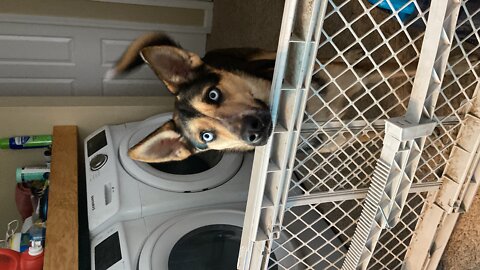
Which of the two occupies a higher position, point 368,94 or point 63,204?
point 368,94

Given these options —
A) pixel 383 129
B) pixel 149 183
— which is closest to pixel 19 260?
pixel 149 183

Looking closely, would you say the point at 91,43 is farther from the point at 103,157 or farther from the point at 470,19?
the point at 470,19

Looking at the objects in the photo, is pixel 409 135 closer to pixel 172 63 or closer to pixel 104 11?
pixel 172 63

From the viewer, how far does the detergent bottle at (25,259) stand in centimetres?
141

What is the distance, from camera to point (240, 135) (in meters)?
0.98

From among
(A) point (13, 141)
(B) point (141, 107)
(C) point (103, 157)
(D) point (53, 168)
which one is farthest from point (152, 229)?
(A) point (13, 141)

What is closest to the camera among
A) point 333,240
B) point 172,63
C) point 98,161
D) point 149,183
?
point 172,63

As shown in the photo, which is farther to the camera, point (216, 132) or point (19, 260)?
point (19, 260)

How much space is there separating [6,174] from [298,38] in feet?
6.50

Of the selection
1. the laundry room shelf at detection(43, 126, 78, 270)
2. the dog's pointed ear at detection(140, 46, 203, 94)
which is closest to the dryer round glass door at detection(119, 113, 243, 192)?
the laundry room shelf at detection(43, 126, 78, 270)

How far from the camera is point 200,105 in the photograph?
1123 millimetres

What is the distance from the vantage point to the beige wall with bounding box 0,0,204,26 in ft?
7.71

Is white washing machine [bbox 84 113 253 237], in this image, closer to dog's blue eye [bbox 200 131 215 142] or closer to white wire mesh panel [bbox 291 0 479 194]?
dog's blue eye [bbox 200 131 215 142]

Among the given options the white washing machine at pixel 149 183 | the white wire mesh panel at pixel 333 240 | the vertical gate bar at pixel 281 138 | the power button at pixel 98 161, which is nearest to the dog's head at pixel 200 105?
the vertical gate bar at pixel 281 138
